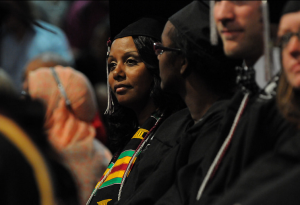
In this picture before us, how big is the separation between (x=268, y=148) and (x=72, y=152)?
1308mm

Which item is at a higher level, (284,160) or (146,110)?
(284,160)

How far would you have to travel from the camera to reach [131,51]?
2197 millimetres

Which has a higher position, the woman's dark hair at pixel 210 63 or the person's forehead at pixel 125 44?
the person's forehead at pixel 125 44

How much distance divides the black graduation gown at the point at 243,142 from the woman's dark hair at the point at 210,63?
0.74 ft

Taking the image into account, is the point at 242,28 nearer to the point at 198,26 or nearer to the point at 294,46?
the point at 294,46

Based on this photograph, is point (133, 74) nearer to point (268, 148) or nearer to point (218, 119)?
point (218, 119)

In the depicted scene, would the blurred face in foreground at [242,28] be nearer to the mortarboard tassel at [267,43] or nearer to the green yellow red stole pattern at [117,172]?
the mortarboard tassel at [267,43]

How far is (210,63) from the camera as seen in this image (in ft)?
4.78

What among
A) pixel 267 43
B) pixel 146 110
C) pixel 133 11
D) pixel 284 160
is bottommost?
pixel 146 110

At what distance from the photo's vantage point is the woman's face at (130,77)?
7.16ft

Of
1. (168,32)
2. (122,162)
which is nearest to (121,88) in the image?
(122,162)

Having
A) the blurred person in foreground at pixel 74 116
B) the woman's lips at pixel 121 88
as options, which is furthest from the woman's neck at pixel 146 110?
the blurred person in foreground at pixel 74 116

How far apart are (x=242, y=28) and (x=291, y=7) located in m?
0.15

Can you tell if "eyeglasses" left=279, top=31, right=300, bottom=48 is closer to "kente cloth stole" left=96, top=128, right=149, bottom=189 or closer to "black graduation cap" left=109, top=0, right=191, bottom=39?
"black graduation cap" left=109, top=0, right=191, bottom=39
